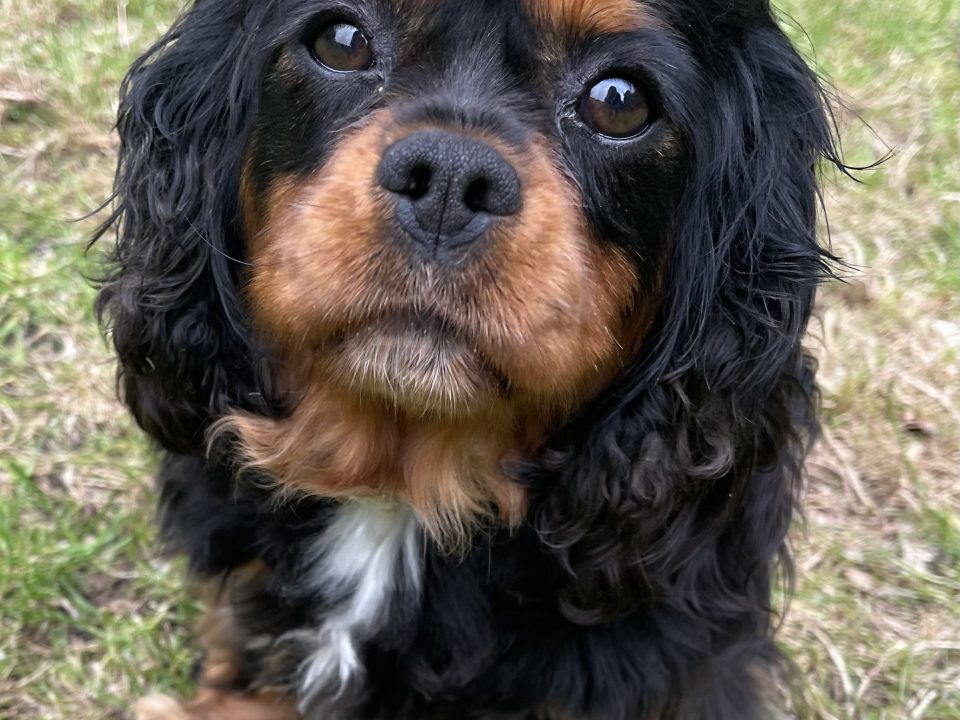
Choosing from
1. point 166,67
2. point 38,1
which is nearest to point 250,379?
point 166,67

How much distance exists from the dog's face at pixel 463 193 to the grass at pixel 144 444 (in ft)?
3.28

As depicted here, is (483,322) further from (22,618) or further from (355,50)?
(22,618)

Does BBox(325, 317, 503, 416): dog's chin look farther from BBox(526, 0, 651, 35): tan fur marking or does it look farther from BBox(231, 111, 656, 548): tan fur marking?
BBox(526, 0, 651, 35): tan fur marking

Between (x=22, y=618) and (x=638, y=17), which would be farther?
(x=22, y=618)

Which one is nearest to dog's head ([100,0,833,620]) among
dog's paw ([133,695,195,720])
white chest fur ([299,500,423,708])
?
white chest fur ([299,500,423,708])

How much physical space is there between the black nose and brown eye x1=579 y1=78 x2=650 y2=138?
0.28 meters

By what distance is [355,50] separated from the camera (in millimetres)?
1819

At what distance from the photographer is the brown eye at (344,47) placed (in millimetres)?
1811

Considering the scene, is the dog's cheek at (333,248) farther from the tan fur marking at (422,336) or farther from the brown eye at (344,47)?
the brown eye at (344,47)

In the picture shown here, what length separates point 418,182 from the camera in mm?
1601

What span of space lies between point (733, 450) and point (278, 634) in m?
1.11

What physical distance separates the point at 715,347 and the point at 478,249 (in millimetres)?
591

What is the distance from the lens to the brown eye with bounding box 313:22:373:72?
1811 mm

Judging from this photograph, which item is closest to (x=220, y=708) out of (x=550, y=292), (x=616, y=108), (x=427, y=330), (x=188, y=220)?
(x=188, y=220)
